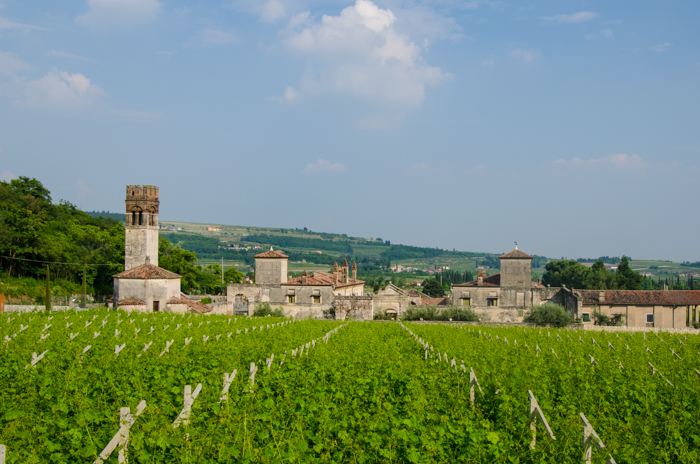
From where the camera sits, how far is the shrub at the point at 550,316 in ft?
134

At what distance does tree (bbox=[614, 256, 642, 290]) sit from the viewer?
2859 inches

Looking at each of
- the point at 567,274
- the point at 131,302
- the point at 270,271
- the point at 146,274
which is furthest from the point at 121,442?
the point at 567,274

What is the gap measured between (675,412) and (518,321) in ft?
124

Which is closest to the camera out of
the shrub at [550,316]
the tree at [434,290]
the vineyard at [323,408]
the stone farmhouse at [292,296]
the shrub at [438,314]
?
the vineyard at [323,408]

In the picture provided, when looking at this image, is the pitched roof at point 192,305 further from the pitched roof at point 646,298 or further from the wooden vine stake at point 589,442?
the wooden vine stake at point 589,442

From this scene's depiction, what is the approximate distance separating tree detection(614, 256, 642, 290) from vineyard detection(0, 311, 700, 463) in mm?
63424

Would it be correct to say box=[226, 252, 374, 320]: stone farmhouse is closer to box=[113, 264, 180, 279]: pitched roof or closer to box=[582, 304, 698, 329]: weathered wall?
box=[113, 264, 180, 279]: pitched roof

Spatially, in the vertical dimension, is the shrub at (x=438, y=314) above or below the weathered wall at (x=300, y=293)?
below

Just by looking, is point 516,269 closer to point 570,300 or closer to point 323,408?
point 570,300

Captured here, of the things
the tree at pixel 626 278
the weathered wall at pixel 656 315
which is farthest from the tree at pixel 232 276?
the tree at pixel 626 278

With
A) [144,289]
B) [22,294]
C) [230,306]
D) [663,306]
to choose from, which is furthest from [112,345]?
[663,306]

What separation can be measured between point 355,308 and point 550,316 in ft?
51.9

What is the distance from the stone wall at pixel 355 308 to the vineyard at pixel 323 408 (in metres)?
28.8

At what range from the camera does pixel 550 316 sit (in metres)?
41.5
